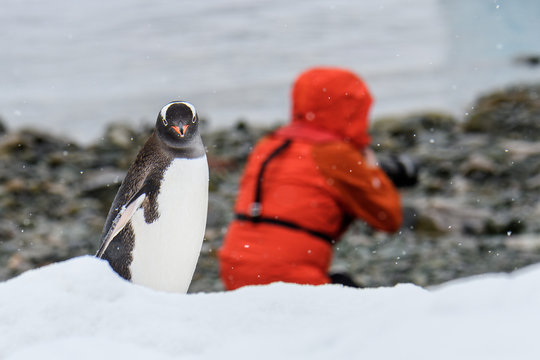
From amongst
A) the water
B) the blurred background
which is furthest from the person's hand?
the water

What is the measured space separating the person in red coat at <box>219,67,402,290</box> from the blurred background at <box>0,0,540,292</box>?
1.69ft

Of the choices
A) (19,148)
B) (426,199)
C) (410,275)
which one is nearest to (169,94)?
(19,148)

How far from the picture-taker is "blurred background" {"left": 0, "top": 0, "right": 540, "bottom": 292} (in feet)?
10.9

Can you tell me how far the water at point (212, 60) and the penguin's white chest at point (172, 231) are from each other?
4242 mm

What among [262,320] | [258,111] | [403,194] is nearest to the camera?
[262,320]

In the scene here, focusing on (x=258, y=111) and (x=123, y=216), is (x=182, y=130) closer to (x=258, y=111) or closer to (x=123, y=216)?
(x=123, y=216)

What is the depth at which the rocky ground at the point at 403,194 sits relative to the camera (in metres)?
3.19

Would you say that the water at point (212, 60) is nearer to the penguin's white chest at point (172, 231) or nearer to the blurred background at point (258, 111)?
the blurred background at point (258, 111)

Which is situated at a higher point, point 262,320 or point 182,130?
point 182,130

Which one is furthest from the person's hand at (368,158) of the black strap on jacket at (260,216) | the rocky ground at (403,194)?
the rocky ground at (403,194)

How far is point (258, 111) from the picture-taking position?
26.8 feet

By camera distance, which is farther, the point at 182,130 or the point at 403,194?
the point at 403,194

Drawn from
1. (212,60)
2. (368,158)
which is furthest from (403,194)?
(212,60)

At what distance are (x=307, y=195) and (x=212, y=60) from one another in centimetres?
902
